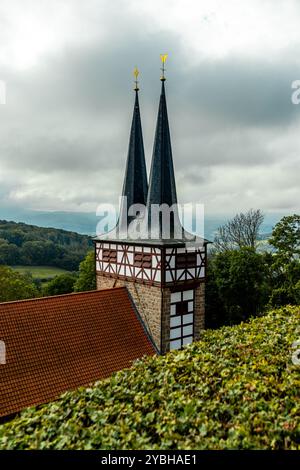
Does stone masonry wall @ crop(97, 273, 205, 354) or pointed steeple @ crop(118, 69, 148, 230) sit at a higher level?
pointed steeple @ crop(118, 69, 148, 230)

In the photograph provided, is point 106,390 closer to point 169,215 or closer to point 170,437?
point 170,437

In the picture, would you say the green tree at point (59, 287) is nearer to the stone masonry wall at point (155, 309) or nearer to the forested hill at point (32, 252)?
the stone masonry wall at point (155, 309)

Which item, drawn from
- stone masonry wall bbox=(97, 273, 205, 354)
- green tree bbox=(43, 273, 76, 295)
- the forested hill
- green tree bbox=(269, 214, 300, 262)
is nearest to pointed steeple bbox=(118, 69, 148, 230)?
stone masonry wall bbox=(97, 273, 205, 354)

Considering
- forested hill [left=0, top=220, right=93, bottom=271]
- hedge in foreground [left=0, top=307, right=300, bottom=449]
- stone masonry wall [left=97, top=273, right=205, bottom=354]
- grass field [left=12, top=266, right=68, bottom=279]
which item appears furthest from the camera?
forested hill [left=0, top=220, right=93, bottom=271]

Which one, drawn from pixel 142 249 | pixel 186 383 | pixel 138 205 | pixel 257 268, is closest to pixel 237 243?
pixel 257 268

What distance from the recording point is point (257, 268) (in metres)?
20.0

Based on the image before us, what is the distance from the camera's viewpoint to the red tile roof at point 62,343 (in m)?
8.59

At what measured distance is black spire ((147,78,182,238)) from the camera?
13.0 metres

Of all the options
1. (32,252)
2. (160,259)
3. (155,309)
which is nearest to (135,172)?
(160,259)

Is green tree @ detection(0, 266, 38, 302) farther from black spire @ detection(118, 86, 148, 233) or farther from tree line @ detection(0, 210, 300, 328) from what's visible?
black spire @ detection(118, 86, 148, 233)

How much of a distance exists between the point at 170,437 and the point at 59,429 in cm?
123

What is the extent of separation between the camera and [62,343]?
9.96 metres

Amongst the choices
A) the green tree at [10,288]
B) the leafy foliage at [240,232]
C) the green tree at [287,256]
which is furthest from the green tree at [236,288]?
the green tree at [10,288]

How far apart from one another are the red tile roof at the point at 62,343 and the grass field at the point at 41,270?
26.9 m
